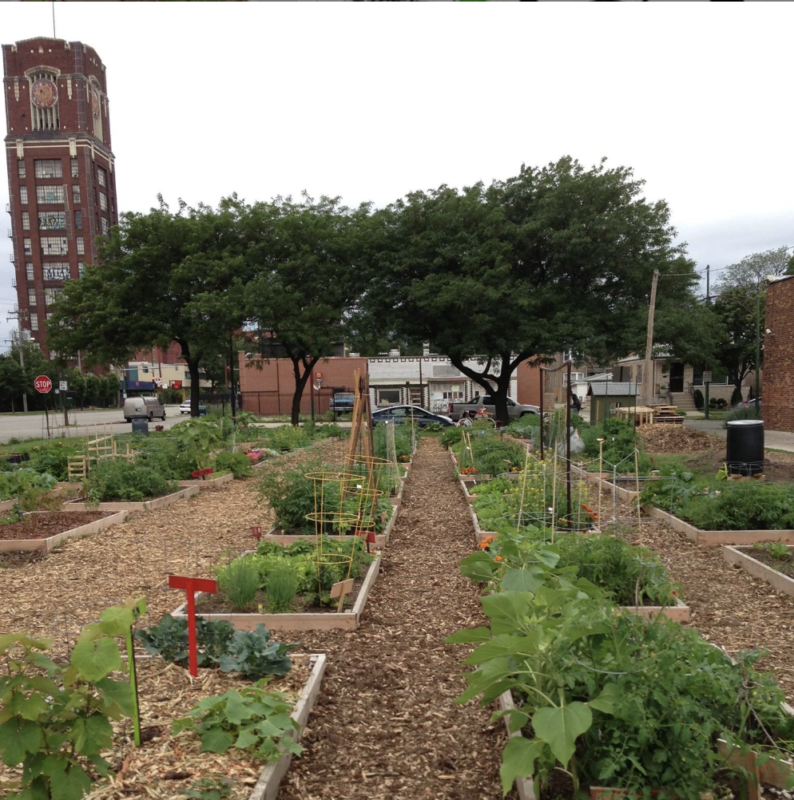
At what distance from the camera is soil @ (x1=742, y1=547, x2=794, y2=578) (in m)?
5.99

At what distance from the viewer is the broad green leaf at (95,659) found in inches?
85.4

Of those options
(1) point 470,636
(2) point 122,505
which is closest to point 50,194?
(2) point 122,505

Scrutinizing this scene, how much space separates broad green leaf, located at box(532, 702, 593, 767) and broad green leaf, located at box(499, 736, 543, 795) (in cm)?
15

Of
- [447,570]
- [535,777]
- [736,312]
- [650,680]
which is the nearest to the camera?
[650,680]

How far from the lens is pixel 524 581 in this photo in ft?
10.8

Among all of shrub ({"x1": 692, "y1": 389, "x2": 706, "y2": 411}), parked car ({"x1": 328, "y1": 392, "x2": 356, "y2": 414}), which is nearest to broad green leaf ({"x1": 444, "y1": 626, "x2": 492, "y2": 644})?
parked car ({"x1": 328, "y1": 392, "x2": 356, "y2": 414})

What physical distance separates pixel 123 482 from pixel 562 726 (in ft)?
31.3

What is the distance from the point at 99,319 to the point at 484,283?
15695 millimetres

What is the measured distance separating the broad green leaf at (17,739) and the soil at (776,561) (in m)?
6.06

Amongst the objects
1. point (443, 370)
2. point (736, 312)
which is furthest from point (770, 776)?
point (443, 370)

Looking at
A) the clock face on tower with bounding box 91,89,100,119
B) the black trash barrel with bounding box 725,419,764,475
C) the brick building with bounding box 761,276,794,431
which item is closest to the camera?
the black trash barrel with bounding box 725,419,764,475

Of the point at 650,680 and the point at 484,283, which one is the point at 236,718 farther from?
the point at 484,283

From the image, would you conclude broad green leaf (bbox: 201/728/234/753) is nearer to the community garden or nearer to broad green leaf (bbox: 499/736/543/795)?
the community garden

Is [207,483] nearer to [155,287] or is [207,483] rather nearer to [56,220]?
[155,287]
